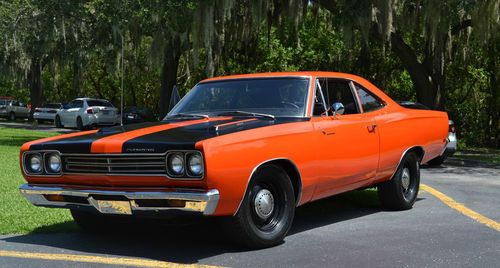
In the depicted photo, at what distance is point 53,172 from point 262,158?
1.87m

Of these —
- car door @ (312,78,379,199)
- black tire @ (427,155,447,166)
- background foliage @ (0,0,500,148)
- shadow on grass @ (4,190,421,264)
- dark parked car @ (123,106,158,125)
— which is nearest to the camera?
shadow on grass @ (4,190,421,264)

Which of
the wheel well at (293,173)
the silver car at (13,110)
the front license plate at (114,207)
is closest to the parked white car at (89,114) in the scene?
the silver car at (13,110)

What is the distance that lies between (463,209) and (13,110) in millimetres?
42312

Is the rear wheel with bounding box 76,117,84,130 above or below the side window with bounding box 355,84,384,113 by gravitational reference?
below

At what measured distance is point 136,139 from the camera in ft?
16.5

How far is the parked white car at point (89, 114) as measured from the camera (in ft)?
96.0

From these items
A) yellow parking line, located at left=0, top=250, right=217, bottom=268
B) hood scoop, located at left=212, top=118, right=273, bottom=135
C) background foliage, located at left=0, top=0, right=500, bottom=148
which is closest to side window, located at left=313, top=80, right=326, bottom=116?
hood scoop, located at left=212, top=118, right=273, bottom=135

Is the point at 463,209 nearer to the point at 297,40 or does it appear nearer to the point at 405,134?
the point at 405,134

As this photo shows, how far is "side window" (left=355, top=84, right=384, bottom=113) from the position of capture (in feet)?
22.9

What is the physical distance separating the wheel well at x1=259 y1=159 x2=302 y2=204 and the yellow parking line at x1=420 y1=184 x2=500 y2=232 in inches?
86.6

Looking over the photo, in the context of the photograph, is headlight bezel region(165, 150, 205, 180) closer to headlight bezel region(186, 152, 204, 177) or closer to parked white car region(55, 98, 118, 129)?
headlight bezel region(186, 152, 204, 177)

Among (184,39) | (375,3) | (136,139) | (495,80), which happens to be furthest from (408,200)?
(495,80)

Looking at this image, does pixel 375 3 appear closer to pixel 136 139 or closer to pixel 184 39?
pixel 184 39

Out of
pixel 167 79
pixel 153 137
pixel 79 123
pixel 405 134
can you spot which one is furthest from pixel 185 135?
pixel 79 123
